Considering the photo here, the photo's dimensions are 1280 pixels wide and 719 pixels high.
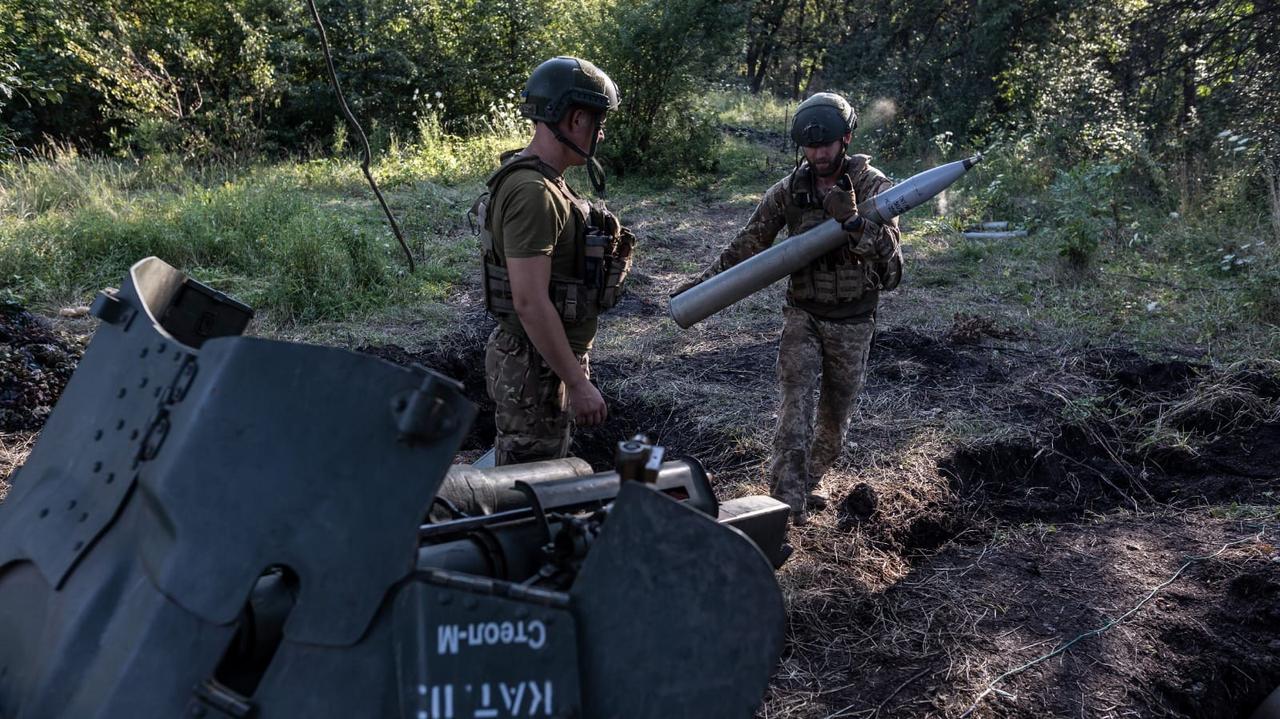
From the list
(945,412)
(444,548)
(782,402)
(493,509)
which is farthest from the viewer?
(945,412)

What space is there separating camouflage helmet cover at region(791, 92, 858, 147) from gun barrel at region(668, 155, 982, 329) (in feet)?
1.05

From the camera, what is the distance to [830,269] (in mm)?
4125

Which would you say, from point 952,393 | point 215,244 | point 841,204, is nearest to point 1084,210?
point 952,393

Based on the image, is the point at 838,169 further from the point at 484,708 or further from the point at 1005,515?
the point at 484,708

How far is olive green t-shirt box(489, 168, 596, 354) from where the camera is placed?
3.14 metres

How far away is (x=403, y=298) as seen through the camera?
7.44 metres

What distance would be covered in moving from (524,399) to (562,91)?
114 cm

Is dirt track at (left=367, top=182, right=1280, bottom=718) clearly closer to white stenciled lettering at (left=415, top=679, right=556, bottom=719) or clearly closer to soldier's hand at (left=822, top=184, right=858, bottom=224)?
soldier's hand at (left=822, top=184, right=858, bottom=224)

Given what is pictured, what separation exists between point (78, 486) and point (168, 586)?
406 millimetres

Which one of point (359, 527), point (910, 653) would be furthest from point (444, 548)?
point (910, 653)

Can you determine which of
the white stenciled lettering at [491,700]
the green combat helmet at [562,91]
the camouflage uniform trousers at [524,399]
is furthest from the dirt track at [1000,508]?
the green combat helmet at [562,91]

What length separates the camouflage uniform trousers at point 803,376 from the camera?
4.17 meters

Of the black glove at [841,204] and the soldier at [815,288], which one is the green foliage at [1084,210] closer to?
the soldier at [815,288]

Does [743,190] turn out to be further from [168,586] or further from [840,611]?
[168,586]
